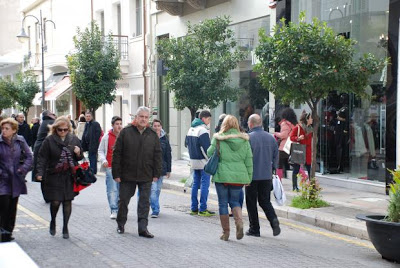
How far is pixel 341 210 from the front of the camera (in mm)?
10844

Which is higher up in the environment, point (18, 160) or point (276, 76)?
point (276, 76)

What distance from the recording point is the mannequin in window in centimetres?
1496

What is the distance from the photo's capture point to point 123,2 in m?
26.2

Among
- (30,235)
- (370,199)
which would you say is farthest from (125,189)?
(370,199)

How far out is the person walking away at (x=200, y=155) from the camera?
10953 mm

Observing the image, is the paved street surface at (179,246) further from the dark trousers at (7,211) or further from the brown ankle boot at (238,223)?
the dark trousers at (7,211)

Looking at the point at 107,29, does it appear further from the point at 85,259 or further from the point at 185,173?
the point at 85,259

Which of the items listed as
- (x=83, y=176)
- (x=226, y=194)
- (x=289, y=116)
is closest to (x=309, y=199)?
(x=226, y=194)

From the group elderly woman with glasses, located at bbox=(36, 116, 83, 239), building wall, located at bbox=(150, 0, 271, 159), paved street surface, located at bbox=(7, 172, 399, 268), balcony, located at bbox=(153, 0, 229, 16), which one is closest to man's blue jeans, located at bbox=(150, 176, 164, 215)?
paved street surface, located at bbox=(7, 172, 399, 268)

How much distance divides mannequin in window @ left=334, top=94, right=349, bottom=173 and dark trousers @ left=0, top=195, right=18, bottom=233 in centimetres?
878

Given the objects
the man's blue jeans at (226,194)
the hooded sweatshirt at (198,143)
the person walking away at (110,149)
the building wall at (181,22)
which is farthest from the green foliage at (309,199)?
the building wall at (181,22)

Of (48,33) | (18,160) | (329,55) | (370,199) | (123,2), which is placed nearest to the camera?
(18,160)

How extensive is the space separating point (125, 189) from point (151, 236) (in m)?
0.76

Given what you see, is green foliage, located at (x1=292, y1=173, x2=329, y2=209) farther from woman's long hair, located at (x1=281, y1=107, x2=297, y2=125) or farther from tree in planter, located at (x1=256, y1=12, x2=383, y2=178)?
woman's long hair, located at (x1=281, y1=107, x2=297, y2=125)
